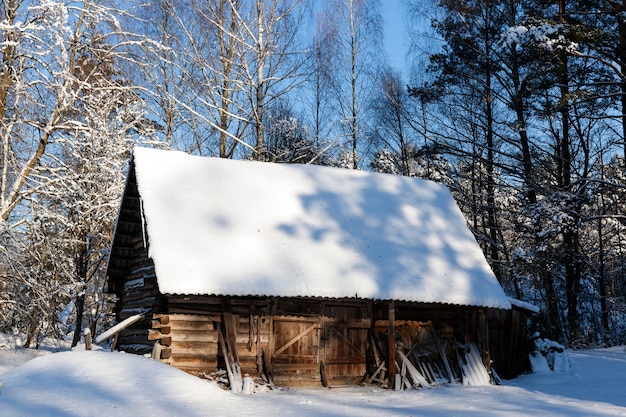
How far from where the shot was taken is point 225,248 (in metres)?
13.7

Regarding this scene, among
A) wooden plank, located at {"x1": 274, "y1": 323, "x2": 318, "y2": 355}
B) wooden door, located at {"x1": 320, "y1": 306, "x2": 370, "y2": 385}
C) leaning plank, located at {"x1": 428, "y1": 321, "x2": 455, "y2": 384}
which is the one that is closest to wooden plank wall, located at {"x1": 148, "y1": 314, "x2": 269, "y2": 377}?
wooden plank, located at {"x1": 274, "y1": 323, "x2": 318, "y2": 355}

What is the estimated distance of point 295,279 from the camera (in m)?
13.4

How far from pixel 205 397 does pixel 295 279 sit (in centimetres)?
377

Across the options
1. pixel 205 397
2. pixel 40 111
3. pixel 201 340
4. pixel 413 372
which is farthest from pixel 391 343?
pixel 40 111

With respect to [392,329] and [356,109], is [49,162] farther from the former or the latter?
[356,109]

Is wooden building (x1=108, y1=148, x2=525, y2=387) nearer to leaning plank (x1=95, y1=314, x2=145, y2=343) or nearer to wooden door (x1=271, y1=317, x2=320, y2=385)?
wooden door (x1=271, y1=317, x2=320, y2=385)

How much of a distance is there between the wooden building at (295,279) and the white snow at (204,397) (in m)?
1.03

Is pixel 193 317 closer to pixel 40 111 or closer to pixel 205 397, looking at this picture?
pixel 205 397

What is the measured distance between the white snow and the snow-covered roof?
77.4 inches

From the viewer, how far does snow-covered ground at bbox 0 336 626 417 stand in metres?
9.09

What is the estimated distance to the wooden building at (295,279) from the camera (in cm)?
1321

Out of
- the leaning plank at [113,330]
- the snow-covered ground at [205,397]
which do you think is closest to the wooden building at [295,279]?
the leaning plank at [113,330]

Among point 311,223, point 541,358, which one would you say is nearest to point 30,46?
point 311,223

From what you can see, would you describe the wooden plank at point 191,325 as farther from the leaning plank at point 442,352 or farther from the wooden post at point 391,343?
the leaning plank at point 442,352
